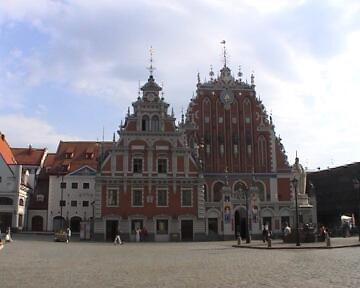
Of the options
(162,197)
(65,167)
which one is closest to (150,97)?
(162,197)

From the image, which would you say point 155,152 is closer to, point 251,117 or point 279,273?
point 251,117

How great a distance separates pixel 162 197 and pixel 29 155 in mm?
36589

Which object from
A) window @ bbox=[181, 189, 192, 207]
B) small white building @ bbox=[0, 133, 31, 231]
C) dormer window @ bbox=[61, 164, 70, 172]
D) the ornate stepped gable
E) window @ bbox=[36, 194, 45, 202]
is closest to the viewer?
window @ bbox=[181, 189, 192, 207]

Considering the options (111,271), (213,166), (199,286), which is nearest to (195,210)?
(213,166)

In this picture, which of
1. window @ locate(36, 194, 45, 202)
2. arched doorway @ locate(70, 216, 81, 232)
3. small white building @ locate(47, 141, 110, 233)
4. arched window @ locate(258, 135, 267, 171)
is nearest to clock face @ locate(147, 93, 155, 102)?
arched window @ locate(258, 135, 267, 171)

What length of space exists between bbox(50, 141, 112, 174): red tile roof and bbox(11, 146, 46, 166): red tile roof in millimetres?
3145

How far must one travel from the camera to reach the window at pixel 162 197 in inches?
2191

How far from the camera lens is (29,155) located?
274 ft

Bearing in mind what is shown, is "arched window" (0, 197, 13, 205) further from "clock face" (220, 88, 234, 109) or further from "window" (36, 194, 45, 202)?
"clock face" (220, 88, 234, 109)

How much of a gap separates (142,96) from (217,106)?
434 inches

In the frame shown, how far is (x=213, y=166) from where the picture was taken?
2418 inches

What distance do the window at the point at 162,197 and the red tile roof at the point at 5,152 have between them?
90.9 ft

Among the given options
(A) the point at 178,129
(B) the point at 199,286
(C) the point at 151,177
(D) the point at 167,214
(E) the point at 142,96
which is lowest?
(B) the point at 199,286

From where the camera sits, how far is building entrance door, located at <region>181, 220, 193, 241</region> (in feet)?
182
